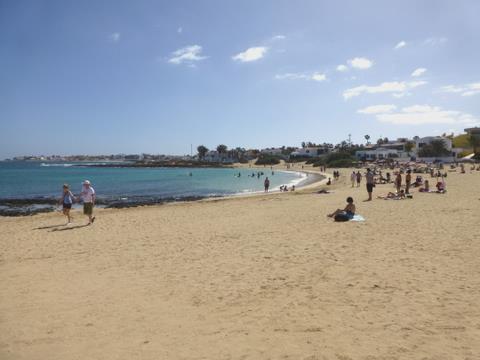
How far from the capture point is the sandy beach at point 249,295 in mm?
4551

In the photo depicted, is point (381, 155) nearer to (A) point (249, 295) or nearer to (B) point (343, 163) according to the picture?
(B) point (343, 163)

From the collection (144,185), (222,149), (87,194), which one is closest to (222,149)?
(222,149)

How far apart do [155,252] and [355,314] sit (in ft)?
18.7

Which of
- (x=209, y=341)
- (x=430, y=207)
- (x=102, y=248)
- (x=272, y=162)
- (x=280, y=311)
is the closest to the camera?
(x=209, y=341)

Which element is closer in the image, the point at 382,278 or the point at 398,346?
the point at 398,346

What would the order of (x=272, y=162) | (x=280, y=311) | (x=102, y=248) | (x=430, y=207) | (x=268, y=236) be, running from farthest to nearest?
(x=272, y=162)
(x=430, y=207)
(x=268, y=236)
(x=102, y=248)
(x=280, y=311)

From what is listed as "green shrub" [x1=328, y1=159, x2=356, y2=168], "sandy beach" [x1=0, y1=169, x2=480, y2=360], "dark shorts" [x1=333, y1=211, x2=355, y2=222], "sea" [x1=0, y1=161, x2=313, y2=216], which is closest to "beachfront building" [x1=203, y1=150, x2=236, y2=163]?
"green shrub" [x1=328, y1=159, x2=356, y2=168]

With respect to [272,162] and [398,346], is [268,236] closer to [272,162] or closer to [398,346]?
[398,346]

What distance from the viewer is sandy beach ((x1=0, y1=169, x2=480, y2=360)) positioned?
4.55m

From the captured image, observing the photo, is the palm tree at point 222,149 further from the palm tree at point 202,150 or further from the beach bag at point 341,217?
the beach bag at point 341,217

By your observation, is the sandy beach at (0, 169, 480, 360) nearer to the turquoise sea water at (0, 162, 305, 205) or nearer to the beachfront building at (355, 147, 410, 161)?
the turquoise sea water at (0, 162, 305, 205)

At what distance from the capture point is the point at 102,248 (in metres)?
10.4

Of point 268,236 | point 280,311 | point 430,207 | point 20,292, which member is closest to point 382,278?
point 280,311

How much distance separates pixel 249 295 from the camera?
6262 millimetres
